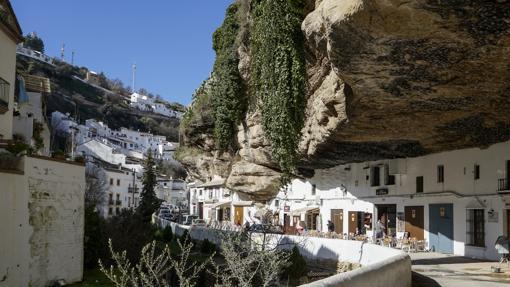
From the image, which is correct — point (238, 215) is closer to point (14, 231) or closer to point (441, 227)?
point (441, 227)

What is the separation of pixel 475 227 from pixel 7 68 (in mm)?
20311

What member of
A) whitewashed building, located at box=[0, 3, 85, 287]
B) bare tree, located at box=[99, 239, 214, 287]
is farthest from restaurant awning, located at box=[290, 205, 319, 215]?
bare tree, located at box=[99, 239, 214, 287]

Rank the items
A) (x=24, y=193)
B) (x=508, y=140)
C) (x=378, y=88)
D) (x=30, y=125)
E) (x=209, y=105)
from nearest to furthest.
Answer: (x=378, y=88) < (x=24, y=193) < (x=508, y=140) < (x=30, y=125) < (x=209, y=105)

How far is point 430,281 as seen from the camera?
45.9 feet

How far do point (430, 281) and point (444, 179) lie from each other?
12808mm

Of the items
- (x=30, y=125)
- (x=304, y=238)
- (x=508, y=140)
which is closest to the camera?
(x=508, y=140)

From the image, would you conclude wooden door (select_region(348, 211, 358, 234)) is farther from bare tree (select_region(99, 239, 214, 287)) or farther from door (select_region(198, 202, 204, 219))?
door (select_region(198, 202, 204, 219))

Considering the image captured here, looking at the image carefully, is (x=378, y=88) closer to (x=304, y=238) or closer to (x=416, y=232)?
(x=304, y=238)

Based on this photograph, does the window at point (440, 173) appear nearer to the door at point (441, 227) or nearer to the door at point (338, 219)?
the door at point (441, 227)

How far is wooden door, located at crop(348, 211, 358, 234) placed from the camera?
33.5 m

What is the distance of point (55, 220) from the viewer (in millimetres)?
19656

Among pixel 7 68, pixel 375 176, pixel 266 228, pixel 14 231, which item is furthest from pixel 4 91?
pixel 375 176

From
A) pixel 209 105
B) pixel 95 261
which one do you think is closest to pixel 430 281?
pixel 95 261

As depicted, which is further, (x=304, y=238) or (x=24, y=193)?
(x=304, y=238)
